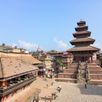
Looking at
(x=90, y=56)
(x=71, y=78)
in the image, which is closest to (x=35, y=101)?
(x=71, y=78)

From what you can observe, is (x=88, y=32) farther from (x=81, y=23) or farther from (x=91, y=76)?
(x=91, y=76)

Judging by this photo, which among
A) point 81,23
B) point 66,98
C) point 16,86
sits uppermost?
point 81,23

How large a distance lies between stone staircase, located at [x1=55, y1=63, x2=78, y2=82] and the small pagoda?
355cm

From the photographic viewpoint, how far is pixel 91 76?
1657 inches

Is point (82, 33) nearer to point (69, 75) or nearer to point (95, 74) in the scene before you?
point (69, 75)

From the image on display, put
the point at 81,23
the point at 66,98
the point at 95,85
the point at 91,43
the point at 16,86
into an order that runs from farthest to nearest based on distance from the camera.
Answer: the point at 81,23 < the point at 91,43 < the point at 95,85 < the point at 66,98 < the point at 16,86

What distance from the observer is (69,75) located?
4450cm

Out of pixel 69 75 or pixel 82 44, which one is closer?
pixel 69 75

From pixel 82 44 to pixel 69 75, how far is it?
10.3m

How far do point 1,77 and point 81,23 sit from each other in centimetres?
4245

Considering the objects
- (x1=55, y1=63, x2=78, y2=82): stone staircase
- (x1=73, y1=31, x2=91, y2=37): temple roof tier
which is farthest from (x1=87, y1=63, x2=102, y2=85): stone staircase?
(x1=73, y1=31, x2=91, y2=37): temple roof tier

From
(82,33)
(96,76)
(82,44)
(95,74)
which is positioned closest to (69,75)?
(95,74)

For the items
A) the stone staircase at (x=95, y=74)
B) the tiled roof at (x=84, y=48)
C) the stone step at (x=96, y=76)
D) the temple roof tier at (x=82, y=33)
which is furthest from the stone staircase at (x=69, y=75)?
the temple roof tier at (x=82, y=33)

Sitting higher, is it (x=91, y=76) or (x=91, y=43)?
(x=91, y=43)
